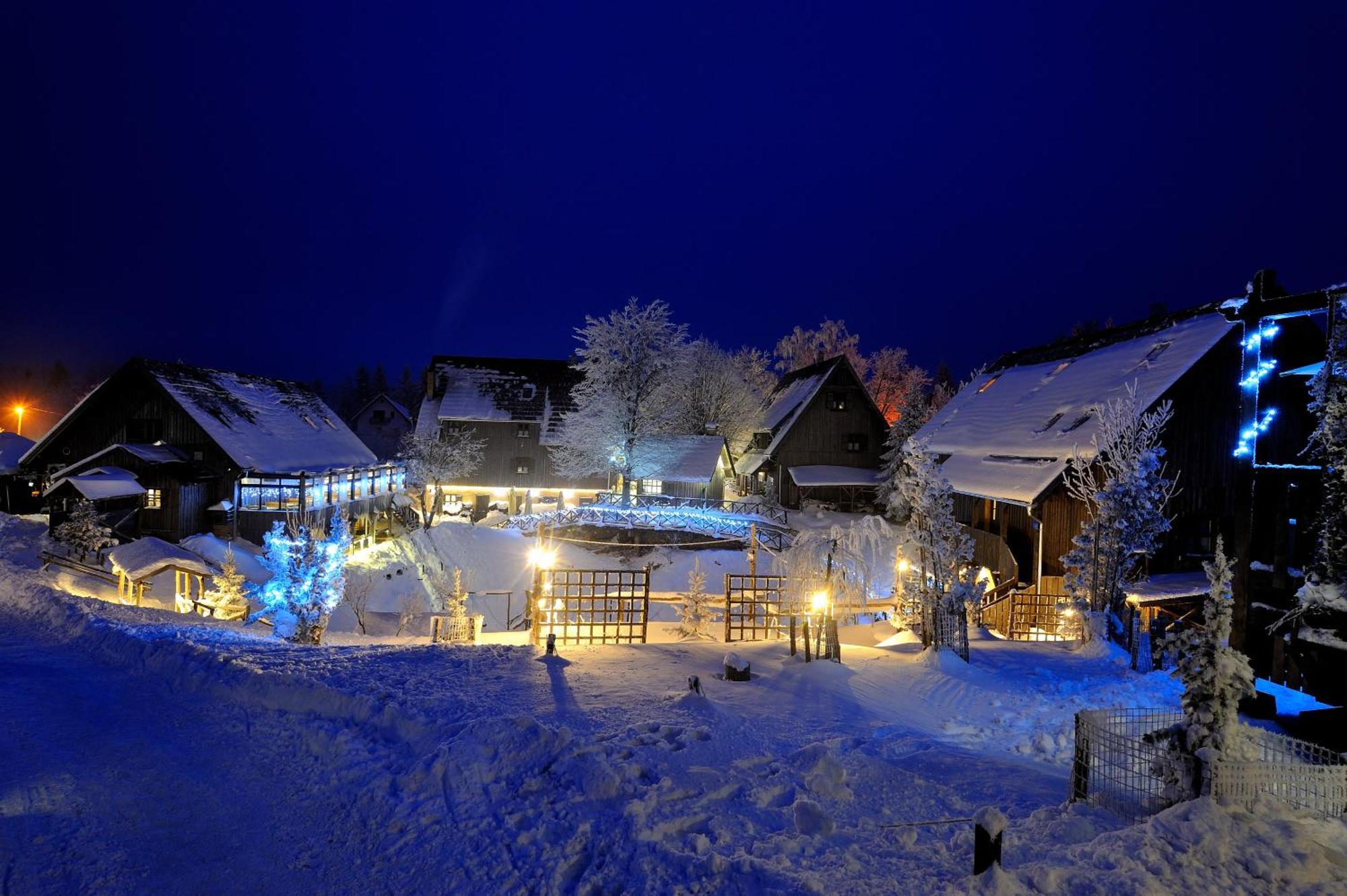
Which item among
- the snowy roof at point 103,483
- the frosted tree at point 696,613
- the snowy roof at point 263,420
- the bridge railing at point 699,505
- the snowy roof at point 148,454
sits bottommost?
the frosted tree at point 696,613

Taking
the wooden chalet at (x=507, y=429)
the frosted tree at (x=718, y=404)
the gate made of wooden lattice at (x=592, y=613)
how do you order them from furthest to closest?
the frosted tree at (x=718, y=404) < the wooden chalet at (x=507, y=429) < the gate made of wooden lattice at (x=592, y=613)

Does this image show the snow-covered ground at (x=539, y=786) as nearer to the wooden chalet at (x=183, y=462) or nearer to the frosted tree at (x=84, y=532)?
the frosted tree at (x=84, y=532)

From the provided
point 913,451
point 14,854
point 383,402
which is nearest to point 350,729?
point 14,854

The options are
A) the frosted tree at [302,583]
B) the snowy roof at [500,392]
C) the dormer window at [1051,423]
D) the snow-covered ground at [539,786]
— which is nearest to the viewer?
the snow-covered ground at [539,786]

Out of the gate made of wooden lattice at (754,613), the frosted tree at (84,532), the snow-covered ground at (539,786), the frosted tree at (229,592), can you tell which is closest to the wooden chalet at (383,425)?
the frosted tree at (84,532)

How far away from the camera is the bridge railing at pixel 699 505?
Result: 110ft


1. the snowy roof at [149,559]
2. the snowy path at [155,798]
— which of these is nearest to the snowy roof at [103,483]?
the snowy roof at [149,559]

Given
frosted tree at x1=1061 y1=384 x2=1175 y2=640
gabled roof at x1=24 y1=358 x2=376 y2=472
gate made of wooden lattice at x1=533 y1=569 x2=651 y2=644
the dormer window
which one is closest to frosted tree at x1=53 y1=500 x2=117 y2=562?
→ gabled roof at x1=24 y1=358 x2=376 y2=472

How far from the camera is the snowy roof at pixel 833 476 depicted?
37.3 metres

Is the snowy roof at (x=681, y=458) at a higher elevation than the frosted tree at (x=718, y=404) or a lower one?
lower

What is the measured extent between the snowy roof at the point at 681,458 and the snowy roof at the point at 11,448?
3379 cm

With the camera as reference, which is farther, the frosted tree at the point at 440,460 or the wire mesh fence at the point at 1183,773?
the frosted tree at the point at 440,460

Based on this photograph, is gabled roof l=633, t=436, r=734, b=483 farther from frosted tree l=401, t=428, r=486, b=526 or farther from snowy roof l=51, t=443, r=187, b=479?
snowy roof l=51, t=443, r=187, b=479

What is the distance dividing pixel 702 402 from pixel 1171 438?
28008mm
